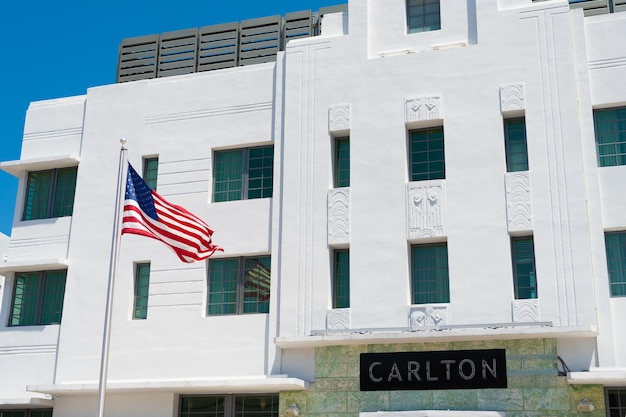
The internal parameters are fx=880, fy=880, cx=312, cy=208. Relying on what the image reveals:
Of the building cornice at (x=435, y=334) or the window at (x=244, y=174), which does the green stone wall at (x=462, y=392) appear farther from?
the window at (x=244, y=174)

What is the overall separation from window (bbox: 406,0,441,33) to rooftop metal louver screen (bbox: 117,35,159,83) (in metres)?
9.67

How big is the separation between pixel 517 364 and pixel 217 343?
735 cm

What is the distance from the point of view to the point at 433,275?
2083 centimetres

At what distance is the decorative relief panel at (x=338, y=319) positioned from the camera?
20.8 m

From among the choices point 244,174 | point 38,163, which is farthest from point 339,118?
point 38,163

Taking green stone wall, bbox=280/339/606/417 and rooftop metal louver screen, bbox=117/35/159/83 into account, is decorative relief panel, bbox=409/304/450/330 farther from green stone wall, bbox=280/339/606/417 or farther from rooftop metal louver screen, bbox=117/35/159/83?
rooftop metal louver screen, bbox=117/35/159/83

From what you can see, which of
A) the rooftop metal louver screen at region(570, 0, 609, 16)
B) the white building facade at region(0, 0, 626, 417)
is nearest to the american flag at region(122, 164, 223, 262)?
the white building facade at region(0, 0, 626, 417)

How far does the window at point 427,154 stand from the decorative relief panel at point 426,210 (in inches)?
19.2

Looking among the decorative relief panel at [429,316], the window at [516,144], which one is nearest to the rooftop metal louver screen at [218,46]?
the window at [516,144]

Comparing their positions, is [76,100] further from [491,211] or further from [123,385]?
[491,211]

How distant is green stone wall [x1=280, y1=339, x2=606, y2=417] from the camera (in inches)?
741

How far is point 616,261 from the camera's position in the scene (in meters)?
19.9

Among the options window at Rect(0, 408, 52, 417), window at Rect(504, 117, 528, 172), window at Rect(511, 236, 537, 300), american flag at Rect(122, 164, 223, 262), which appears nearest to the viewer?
american flag at Rect(122, 164, 223, 262)

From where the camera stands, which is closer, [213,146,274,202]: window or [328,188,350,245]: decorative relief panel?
[328,188,350,245]: decorative relief panel
